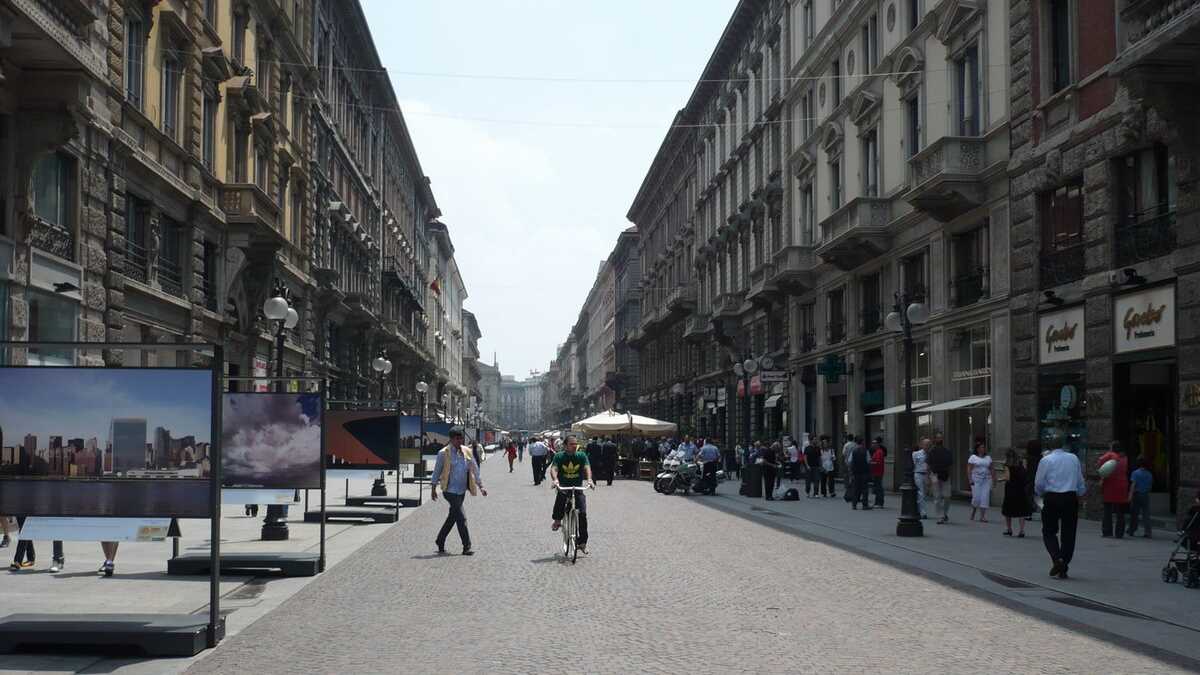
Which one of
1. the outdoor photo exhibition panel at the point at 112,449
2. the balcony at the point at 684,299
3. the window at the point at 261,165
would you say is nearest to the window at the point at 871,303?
the window at the point at 261,165

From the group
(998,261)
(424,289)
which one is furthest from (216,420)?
(424,289)

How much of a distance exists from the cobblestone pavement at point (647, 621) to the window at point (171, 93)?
14565 millimetres

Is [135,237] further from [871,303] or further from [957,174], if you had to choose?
[871,303]

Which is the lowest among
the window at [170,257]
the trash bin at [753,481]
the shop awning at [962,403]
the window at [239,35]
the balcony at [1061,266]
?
the trash bin at [753,481]

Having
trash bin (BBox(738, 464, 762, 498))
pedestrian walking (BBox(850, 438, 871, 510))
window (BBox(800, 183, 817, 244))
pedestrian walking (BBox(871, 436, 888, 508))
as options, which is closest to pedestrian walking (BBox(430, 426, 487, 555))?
pedestrian walking (BBox(850, 438, 871, 510))

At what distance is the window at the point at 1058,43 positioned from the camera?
79.4 ft

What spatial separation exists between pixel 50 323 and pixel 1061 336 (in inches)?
732

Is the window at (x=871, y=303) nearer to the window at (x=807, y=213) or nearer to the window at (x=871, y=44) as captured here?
the window at (x=807, y=213)

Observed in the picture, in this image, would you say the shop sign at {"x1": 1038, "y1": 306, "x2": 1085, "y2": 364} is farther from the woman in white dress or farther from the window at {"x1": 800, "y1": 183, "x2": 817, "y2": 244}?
the window at {"x1": 800, "y1": 183, "x2": 817, "y2": 244}

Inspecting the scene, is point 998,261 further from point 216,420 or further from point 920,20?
point 216,420

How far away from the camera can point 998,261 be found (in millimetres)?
27125

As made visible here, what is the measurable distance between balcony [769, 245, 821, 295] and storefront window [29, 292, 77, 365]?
25.7 m

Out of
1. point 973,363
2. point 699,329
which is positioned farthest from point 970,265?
point 699,329

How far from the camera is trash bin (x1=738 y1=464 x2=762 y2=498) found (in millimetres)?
33594
